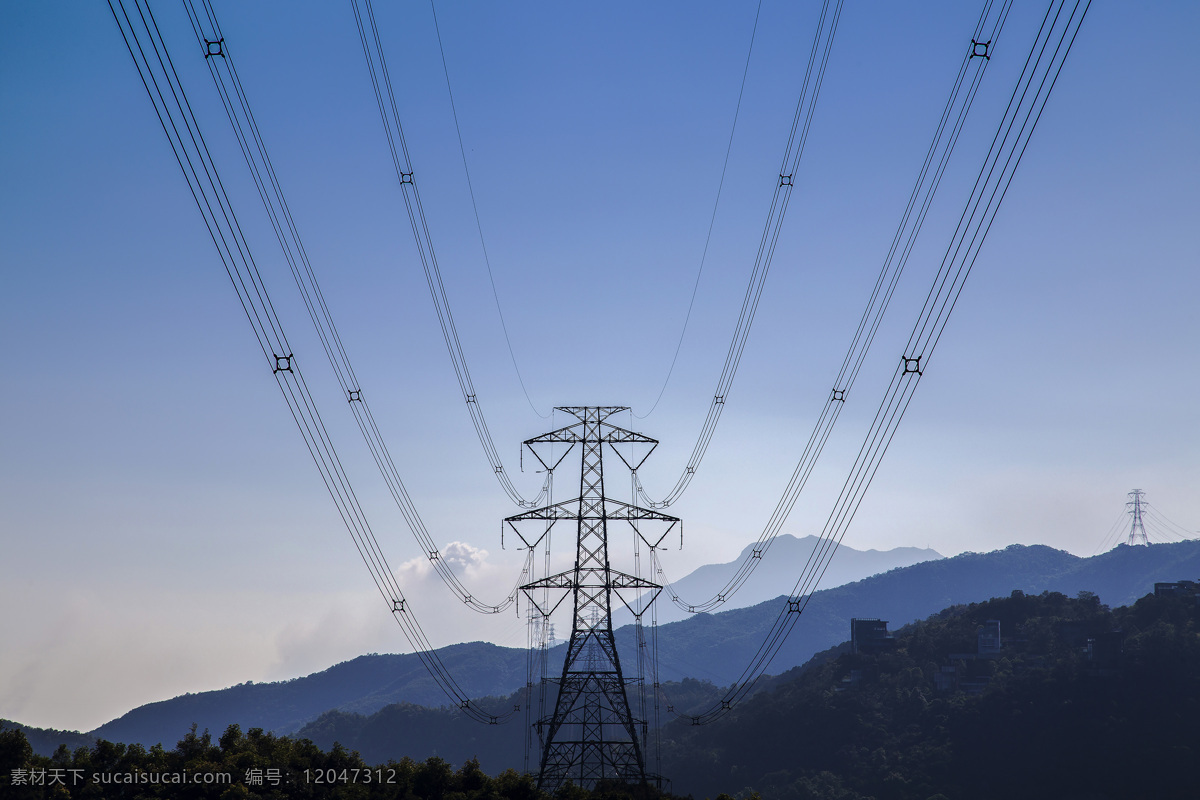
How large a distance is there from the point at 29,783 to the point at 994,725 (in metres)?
182

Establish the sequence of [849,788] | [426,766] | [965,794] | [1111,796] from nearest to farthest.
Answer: [426,766] → [1111,796] → [965,794] → [849,788]

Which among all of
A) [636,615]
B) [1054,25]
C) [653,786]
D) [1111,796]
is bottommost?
[1111,796]

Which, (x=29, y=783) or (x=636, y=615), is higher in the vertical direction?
(x=636, y=615)

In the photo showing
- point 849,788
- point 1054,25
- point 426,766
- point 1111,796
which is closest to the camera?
point 1054,25

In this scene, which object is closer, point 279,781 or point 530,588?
point 279,781

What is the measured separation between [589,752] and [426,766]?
1044cm

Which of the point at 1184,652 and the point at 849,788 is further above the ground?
the point at 1184,652

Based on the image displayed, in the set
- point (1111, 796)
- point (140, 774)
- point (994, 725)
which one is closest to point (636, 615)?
point (140, 774)

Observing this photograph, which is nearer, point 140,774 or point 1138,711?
point 140,774

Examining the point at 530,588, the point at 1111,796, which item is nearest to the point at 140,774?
the point at 530,588

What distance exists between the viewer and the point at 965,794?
174 metres

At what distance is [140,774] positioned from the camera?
56844 mm

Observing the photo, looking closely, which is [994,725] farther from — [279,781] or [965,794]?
[279,781]

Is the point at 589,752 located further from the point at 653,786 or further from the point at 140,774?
the point at 140,774
